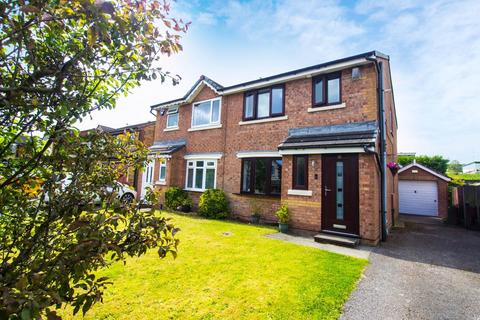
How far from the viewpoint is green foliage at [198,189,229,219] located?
11.5 metres

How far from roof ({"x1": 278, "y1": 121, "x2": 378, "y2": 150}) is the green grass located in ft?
12.2

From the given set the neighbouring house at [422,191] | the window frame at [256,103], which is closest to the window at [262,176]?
the window frame at [256,103]

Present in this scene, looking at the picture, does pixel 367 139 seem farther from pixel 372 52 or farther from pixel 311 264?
pixel 311 264

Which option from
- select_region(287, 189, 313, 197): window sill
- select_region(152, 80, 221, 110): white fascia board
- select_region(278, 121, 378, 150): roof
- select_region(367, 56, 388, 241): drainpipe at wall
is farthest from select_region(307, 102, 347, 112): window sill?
select_region(152, 80, 221, 110): white fascia board

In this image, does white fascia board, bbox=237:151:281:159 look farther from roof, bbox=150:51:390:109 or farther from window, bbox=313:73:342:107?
roof, bbox=150:51:390:109

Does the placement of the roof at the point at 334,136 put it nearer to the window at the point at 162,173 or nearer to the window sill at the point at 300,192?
the window sill at the point at 300,192

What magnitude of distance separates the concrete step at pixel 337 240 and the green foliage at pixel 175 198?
25.1ft

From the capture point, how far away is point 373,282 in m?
4.74

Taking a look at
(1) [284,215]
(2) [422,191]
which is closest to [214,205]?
(1) [284,215]

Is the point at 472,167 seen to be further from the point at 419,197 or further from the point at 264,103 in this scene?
the point at 264,103

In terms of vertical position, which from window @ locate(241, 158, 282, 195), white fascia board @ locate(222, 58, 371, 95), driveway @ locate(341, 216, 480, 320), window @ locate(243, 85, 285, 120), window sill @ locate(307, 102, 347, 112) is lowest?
driveway @ locate(341, 216, 480, 320)

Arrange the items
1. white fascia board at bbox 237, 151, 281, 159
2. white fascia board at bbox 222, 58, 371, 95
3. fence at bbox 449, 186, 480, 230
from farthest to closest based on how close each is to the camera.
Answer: fence at bbox 449, 186, 480, 230 → white fascia board at bbox 237, 151, 281, 159 → white fascia board at bbox 222, 58, 371, 95

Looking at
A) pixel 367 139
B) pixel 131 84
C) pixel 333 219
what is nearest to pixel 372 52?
pixel 367 139

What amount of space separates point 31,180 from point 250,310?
10.6 ft
